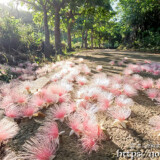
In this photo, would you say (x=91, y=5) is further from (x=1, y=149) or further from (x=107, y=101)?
(x=1, y=149)

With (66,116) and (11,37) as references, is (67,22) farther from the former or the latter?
(66,116)

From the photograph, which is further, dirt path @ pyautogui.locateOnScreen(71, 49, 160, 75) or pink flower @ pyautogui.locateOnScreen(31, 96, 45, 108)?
dirt path @ pyautogui.locateOnScreen(71, 49, 160, 75)

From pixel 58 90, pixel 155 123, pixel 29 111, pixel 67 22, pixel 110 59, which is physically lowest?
pixel 155 123

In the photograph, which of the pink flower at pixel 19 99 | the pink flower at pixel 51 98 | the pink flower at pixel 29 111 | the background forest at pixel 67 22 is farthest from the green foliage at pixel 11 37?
the pink flower at pixel 29 111

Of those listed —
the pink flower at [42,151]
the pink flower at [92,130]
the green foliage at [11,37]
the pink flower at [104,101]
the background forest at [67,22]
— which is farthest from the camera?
the background forest at [67,22]

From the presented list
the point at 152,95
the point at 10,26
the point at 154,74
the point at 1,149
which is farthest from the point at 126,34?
the point at 1,149

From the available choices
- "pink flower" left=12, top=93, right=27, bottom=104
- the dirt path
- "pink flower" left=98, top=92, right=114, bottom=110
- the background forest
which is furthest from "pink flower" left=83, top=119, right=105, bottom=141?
the background forest

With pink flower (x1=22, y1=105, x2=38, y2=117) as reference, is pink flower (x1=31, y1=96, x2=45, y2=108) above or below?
above

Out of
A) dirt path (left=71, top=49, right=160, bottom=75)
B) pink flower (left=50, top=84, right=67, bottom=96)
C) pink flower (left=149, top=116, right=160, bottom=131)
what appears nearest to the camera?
pink flower (left=149, top=116, right=160, bottom=131)

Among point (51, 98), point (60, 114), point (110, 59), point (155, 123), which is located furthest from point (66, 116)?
point (110, 59)

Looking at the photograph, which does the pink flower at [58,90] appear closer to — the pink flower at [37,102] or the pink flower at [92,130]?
the pink flower at [37,102]

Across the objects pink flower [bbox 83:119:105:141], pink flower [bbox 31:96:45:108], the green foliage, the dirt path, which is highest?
the green foliage

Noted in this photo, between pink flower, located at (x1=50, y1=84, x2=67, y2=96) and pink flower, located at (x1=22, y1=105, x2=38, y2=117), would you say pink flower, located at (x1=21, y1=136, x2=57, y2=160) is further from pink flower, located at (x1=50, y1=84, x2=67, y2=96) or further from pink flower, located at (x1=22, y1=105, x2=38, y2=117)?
pink flower, located at (x1=50, y1=84, x2=67, y2=96)

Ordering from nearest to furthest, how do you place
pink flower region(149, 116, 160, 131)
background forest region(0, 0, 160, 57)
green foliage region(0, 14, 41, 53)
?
pink flower region(149, 116, 160, 131) → green foliage region(0, 14, 41, 53) → background forest region(0, 0, 160, 57)
